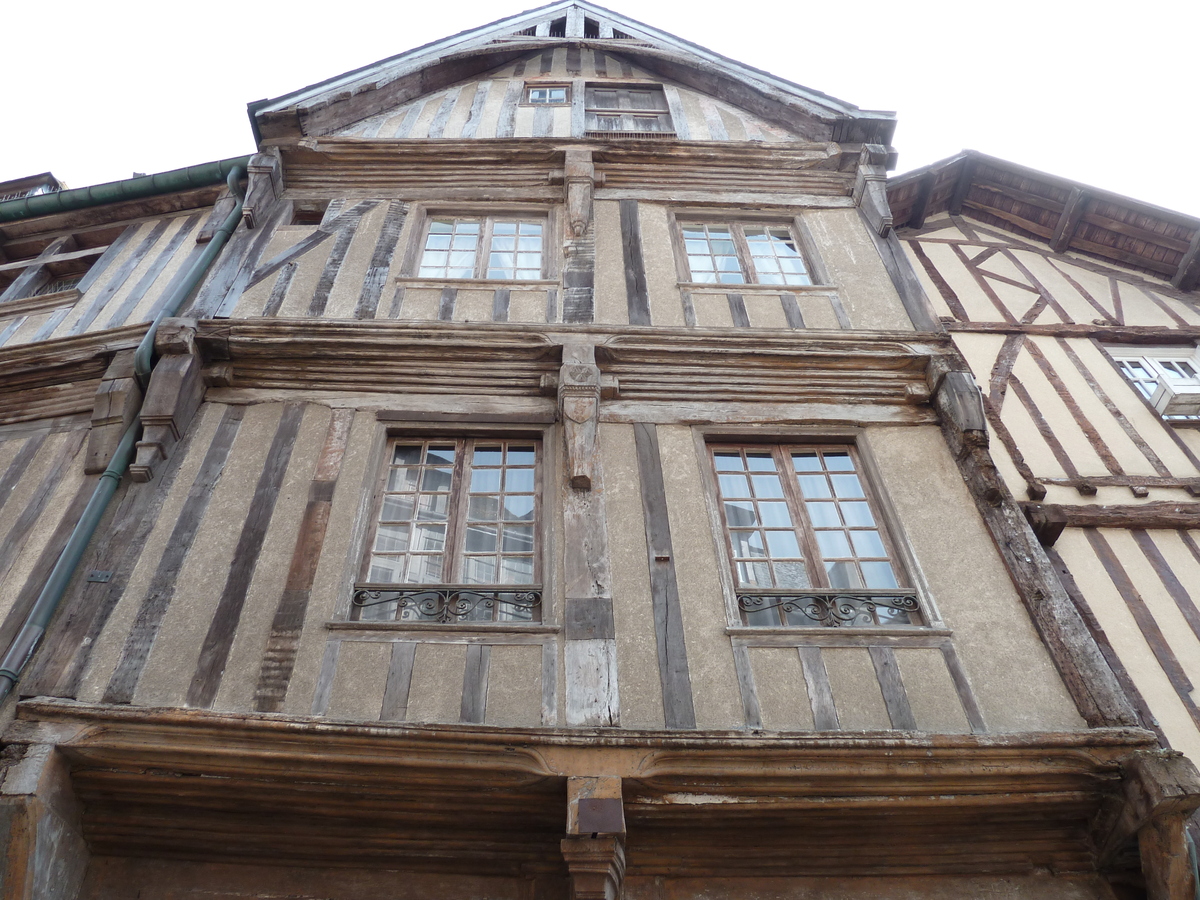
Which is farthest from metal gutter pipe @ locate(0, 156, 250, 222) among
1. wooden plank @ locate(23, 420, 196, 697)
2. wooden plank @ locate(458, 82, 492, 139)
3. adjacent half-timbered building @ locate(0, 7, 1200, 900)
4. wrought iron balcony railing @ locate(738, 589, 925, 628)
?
wrought iron balcony railing @ locate(738, 589, 925, 628)

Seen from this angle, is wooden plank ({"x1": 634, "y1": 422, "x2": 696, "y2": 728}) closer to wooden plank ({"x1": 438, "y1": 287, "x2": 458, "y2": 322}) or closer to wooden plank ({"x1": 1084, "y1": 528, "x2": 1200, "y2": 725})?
wooden plank ({"x1": 438, "y1": 287, "x2": 458, "y2": 322})

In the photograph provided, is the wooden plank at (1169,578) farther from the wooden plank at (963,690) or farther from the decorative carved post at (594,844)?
the decorative carved post at (594,844)

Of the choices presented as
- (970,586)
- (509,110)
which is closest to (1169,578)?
(970,586)

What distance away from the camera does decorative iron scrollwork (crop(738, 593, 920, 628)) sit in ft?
15.3

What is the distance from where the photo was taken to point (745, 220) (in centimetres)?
751

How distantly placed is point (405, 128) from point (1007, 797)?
23.8 feet

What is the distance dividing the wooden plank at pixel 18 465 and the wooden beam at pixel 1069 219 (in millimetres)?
8920

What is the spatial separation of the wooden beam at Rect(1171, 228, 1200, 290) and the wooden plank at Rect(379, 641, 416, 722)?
8.02 m

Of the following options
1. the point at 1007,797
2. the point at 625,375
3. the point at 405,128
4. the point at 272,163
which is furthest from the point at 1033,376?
the point at 272,163

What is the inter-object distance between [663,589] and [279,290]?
367cm

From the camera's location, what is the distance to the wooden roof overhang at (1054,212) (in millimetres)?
8562

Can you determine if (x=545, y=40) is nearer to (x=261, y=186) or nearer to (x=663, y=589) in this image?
(x=261, y=186)

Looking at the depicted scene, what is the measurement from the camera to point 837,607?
469 cm

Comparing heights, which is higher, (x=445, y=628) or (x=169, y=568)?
(x=169, y=568)
